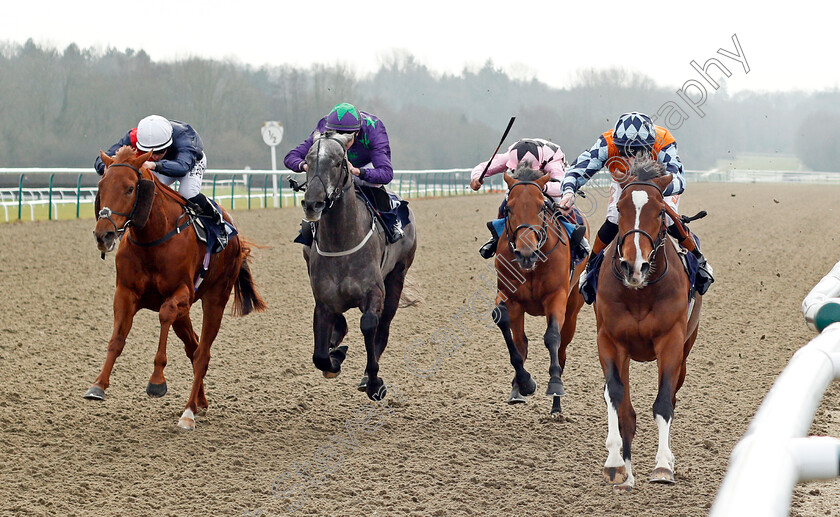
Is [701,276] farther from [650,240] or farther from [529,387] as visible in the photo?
[529,387]

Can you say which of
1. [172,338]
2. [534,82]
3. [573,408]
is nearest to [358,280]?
[573,408]

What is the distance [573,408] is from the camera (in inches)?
225

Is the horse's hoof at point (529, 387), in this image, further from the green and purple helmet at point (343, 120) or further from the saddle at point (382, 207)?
the green and purple helmet at point (343, 120)

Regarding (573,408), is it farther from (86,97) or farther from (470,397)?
(86,97)

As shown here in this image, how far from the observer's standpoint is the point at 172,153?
18.3ft

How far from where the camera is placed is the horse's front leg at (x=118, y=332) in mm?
4605

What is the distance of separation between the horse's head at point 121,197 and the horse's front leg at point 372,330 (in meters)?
1.32

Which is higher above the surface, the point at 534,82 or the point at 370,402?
the point at 534,82

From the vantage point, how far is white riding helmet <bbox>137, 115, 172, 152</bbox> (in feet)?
17.6

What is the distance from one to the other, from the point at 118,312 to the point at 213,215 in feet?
3.22

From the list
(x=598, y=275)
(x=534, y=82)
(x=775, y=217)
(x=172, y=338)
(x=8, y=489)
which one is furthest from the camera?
(x=534, y=82)

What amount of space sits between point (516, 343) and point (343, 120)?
182 cm

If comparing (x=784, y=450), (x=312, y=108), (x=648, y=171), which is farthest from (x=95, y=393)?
(x=312, y=108)

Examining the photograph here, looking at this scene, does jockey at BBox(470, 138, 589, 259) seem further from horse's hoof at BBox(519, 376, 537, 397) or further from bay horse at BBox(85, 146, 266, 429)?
bay horse at BBox(85, 146, 266, 429)
